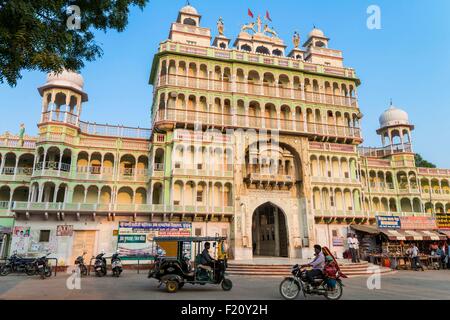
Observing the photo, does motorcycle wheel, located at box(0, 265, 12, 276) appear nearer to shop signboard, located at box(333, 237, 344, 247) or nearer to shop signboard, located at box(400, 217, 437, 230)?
shop signboard, located at box(333, 237, 344, 247)

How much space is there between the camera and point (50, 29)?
30.7 feet

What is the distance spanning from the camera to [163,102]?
112ft

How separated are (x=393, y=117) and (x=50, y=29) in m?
44.4

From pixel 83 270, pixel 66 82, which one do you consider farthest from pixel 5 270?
pixel 66 82

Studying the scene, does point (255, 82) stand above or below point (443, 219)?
above

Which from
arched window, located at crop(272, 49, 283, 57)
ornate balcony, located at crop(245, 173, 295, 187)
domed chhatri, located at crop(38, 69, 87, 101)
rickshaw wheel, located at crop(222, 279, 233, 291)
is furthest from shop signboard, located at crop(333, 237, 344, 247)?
domed chhatri, located at crop(38, 69, 87, 101)

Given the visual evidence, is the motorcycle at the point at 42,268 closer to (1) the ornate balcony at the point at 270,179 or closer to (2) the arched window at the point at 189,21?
(1) the ornate balcony at the point at 270,179

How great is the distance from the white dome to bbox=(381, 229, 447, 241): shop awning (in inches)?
618

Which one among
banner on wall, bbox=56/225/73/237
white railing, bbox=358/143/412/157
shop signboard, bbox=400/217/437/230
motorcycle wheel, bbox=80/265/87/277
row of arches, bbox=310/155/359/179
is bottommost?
motorcycle wheel, bbox=80/265/87/277

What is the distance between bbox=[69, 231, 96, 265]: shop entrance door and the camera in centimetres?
2828

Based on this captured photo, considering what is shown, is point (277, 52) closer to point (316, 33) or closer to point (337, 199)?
point (316, 33)

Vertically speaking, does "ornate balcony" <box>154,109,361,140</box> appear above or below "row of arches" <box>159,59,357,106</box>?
below

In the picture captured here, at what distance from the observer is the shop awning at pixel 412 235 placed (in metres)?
31.8

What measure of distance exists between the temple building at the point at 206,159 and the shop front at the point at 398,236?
6.24 ft
